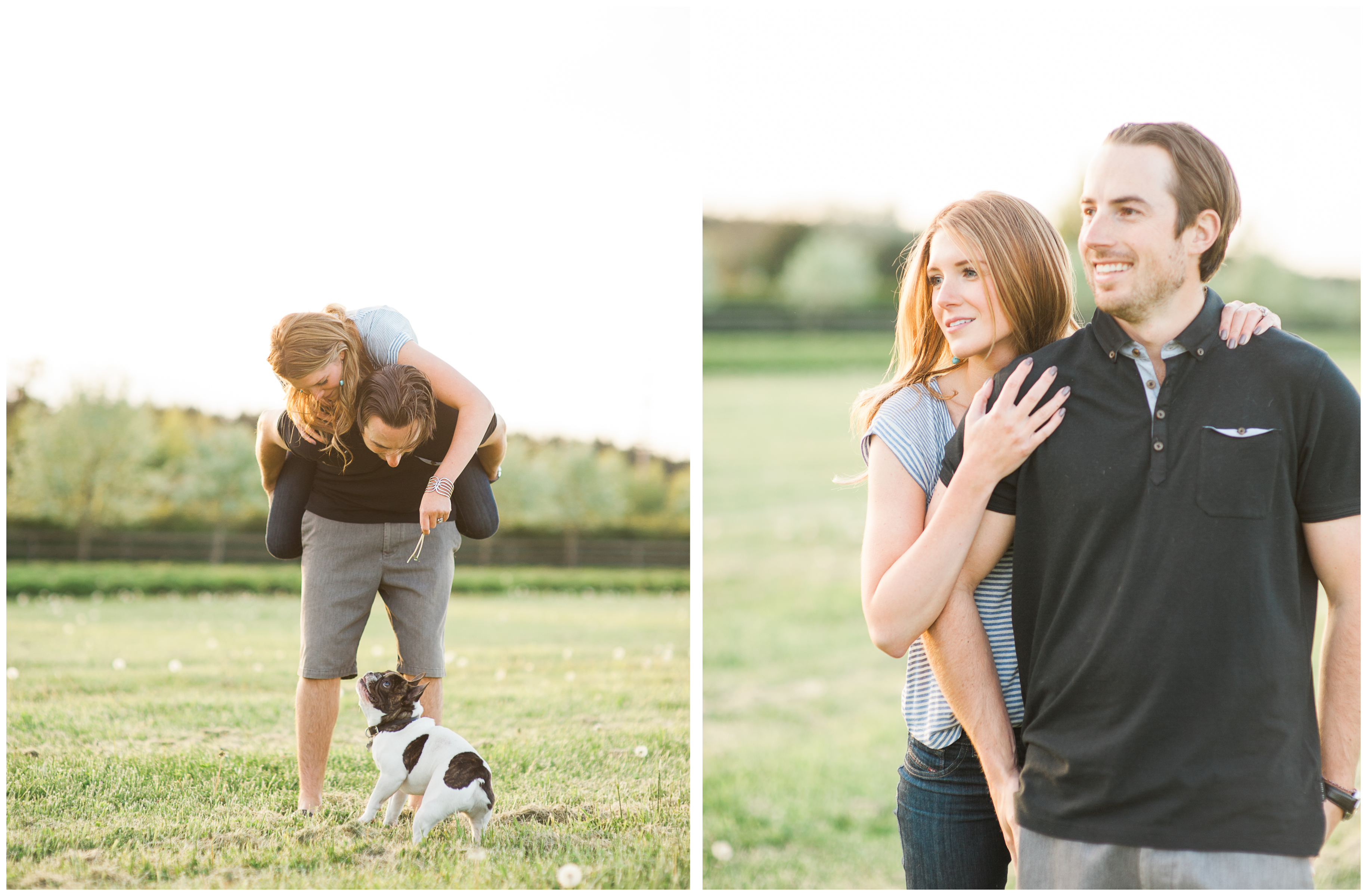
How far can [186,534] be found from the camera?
42.3ft

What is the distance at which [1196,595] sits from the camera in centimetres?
193

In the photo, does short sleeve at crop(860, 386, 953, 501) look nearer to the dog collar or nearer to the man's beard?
the man's beard

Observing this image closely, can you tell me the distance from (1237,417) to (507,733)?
280 centimetres

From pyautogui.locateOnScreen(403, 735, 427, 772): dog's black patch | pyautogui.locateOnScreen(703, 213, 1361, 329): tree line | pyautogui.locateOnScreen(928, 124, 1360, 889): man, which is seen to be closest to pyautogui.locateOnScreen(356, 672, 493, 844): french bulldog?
pyautogui.locateOnScreen(403, 735, 427, 772): dog's black patch

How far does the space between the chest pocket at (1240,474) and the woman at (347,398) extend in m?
2.06

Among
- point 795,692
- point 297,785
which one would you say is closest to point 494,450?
point 297,785

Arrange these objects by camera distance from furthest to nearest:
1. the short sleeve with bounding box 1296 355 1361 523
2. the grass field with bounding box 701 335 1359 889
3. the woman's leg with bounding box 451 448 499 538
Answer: the grass field with bounding box 701 335 1359 889 → the woman's leg with bounding box 451 448 499 538 → the short sleeve with bounding box 1296 355 1361 523

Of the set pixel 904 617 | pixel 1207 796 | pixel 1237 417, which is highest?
pixel 1237 417

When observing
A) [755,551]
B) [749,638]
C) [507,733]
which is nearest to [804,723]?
[749,638]

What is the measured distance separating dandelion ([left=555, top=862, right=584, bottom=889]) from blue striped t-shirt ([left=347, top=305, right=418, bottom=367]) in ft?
5.45

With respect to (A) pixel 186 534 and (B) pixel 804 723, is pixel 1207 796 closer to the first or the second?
(B) pixel 804 723

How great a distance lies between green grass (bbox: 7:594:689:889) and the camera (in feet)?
9.45

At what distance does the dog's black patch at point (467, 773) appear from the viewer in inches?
113

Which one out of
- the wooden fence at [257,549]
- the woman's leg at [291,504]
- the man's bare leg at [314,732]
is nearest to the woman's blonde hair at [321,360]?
the woman's leg at [291,504]
